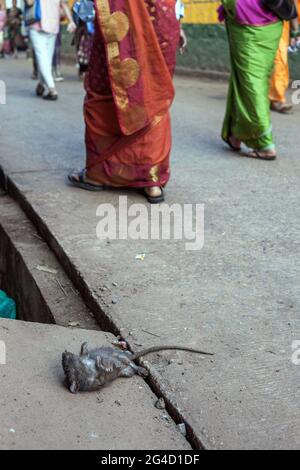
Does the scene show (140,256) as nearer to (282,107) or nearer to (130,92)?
(130,92)

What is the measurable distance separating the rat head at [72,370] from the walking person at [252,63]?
338 cm

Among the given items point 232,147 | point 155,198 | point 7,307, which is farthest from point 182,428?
point 232,147

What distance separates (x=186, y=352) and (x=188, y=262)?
880 millimetres

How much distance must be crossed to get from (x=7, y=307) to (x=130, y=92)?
4.66 feet

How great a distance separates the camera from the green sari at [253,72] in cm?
527

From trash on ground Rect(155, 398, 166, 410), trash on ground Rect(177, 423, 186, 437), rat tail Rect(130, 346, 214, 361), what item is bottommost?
rat tail Rect(130, 346, 214, 361)

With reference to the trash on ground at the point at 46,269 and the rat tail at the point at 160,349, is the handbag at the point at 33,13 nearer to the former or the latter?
the trash on ground at the point at 46,269

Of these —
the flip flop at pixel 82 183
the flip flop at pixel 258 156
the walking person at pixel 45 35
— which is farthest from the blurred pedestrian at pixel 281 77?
the flip flop at pixel 82 183

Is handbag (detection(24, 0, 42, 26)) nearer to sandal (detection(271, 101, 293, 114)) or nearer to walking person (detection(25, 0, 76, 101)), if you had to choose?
walking person (detection(25, 0, 76, 101))

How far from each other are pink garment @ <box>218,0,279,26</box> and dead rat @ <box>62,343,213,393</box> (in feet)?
11.1

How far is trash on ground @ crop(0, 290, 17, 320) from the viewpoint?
3.89 m

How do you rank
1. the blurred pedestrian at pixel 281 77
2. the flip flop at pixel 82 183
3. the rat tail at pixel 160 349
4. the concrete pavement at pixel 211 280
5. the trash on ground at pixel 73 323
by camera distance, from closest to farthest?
the concrete pavement at pixel 211 280 → the rat tail at pixel 160 349 → the trash on ground at pixel 73 323 → the flip flop at pixel 82 183 → the blurred pedestrian at pixel 281 77

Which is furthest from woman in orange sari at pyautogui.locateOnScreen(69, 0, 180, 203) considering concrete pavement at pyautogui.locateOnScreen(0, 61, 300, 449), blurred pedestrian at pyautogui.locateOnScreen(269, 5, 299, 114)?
blurred pedestrian at pyautogui.locateOnScreen(269, 5, 299, 114)

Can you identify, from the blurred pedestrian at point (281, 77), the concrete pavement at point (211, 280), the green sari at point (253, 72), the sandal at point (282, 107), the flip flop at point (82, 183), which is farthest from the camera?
the sandal at point (282, 107)
